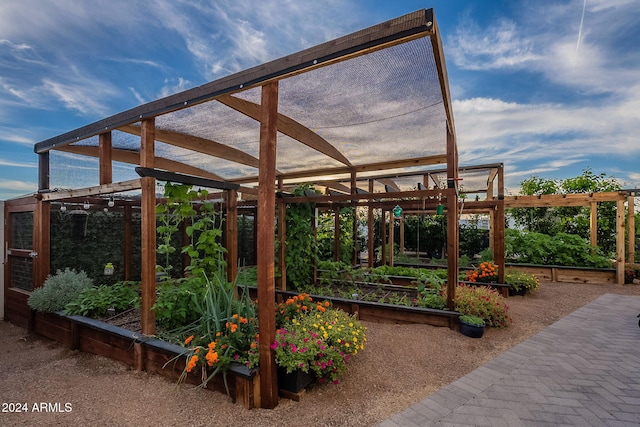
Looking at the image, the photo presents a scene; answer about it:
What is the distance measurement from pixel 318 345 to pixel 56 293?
3506 mm

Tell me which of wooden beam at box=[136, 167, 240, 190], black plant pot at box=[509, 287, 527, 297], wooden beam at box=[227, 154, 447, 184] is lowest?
black plant pot at box=[509, 287, 527, 297]

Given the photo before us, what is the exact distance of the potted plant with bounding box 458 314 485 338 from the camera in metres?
3.50

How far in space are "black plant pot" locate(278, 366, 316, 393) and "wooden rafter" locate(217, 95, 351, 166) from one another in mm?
2153

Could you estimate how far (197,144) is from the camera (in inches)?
151

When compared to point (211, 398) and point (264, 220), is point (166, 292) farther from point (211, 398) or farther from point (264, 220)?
point (264, 220)

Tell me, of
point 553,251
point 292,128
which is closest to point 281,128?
point 292,128

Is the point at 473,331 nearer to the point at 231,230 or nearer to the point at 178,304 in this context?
the point at 231,230

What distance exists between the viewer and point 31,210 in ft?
13.9

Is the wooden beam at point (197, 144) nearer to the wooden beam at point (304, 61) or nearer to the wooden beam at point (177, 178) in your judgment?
the wooden beam at point (304, 61)

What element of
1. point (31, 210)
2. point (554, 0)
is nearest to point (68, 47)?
point (31, 210)

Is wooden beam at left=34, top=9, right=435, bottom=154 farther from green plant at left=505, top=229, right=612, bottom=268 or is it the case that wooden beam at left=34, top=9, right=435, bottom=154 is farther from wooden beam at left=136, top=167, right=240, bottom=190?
green plant at left=505, top=229, right=612, bottom=268

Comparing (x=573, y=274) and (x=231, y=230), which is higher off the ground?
(x=231, y=230)

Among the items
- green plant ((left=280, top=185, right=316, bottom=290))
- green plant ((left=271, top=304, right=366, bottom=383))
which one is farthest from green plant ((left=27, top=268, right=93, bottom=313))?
green plant ((left=271, top=304, right=366, bottom=383))

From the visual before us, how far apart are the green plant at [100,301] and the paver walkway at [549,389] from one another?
300cm
